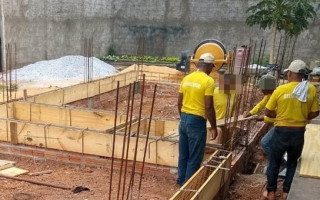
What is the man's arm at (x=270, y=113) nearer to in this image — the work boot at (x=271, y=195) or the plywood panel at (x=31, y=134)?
the work boot at (x=271, y=195)

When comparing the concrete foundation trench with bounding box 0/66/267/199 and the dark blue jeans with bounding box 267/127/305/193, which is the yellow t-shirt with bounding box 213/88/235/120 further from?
the dark blue jeans with bounding box 267/127/305/193

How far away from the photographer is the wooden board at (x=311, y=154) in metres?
3.79

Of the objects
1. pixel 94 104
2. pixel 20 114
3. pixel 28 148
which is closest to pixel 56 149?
pixel 28 148

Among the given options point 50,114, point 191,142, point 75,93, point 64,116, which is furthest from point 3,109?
point 191,142

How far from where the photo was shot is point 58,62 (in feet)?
49.2

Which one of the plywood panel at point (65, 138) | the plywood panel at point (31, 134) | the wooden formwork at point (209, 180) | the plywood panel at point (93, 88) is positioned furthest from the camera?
the plywood panel at point (93, 88)

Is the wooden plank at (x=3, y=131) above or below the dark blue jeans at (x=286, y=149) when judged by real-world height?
below

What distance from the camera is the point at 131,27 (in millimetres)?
19719

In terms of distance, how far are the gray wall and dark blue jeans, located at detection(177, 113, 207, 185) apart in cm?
1175

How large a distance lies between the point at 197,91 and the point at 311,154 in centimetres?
146

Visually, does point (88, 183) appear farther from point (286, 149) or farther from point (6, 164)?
point (286, 149)

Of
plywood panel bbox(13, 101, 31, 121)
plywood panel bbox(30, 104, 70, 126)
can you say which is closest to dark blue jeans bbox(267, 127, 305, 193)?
plywood panel bbox(30, 104, 70, 126)

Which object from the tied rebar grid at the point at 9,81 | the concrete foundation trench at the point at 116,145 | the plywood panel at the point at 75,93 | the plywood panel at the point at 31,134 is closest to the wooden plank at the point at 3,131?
the concrete foundation trench at the point at 116,145

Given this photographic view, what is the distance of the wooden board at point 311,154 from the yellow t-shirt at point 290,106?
18.9 inches
